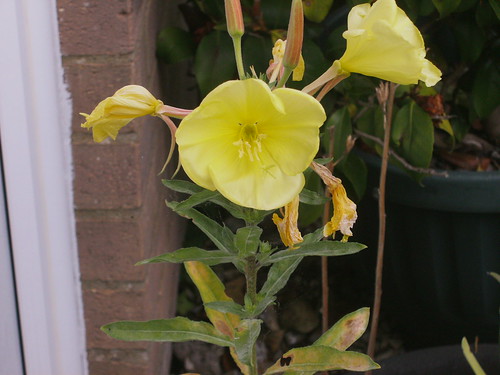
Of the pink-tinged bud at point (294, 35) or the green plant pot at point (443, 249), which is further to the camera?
the green plant pot at point (443, 249)

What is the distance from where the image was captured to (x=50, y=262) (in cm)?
132

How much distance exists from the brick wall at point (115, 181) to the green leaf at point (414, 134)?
0.48 meters

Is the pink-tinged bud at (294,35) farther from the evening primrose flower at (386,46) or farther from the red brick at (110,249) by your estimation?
the red brick at (110,249)

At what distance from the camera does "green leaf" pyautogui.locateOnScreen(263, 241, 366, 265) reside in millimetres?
775

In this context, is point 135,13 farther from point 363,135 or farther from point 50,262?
point 363,135

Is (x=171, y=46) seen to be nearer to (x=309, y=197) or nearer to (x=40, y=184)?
(x=40, y=184)

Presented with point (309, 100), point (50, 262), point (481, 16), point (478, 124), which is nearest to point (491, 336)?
point (478, 124)

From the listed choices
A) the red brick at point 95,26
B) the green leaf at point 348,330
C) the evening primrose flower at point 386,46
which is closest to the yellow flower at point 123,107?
the evening primrose flower at point 386,46

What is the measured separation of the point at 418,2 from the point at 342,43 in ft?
0.56

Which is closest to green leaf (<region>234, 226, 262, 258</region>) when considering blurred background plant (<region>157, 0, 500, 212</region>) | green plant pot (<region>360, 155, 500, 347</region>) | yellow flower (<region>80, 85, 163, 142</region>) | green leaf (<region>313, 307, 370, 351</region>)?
yellow flower (<region>80, 85, 163, 142</region>)

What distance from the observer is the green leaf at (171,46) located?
58.7 inches

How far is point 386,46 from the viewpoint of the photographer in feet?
2.11

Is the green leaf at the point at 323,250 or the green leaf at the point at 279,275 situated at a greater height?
the green leaf at the point at 323,250

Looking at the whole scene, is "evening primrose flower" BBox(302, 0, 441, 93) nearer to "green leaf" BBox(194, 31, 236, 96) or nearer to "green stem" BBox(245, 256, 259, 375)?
"green stem" BBox(245, 256, 259, 375)
